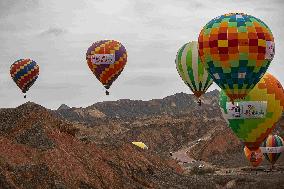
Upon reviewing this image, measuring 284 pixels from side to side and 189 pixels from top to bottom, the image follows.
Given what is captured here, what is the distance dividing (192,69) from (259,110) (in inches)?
400

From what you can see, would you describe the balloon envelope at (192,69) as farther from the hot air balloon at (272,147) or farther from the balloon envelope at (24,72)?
the balloon envelope at (24,72)

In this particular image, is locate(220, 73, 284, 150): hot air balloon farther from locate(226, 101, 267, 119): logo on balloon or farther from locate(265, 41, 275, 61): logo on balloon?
locate(265, 41, 275, 61): logo on balloon

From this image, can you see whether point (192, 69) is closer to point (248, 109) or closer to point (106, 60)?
point (248, 109)

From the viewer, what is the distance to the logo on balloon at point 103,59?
199ft

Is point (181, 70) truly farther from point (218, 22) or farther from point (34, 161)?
point (34, 161)

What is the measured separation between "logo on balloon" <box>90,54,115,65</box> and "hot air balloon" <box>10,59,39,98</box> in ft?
45.0

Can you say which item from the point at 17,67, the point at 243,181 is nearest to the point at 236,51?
the point at 243,181

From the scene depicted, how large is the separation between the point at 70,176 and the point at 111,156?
832 cm

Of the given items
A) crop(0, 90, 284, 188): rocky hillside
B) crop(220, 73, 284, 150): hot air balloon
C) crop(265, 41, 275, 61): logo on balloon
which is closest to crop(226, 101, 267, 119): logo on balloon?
crop(220, 73, 284, 150): hot air balloon

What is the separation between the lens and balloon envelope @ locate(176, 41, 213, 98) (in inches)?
2163

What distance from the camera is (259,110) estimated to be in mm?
48812

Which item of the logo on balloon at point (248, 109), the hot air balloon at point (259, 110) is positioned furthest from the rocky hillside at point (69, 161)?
the logo on balloon at point (248, 109)

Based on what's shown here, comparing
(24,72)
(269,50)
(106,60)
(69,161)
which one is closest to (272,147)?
(106,60)

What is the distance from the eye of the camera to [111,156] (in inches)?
1556
